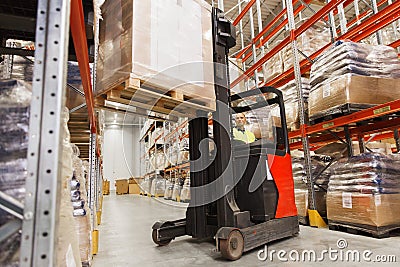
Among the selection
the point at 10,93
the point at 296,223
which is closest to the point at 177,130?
the point at 296,223

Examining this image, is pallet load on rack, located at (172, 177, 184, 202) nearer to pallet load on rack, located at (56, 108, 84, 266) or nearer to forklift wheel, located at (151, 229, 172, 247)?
forklift wheel, located at (151, 229, 172, 247)

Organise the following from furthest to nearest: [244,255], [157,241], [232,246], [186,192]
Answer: [186,192]
[157,241]
[244,255]
[232,246]

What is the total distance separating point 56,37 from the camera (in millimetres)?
1077

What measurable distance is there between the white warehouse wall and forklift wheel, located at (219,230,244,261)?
2012cm

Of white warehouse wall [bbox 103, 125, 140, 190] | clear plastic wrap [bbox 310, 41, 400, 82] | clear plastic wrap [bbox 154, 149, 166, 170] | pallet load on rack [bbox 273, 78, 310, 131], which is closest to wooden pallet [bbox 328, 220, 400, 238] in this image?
pallet load on rack [bbox 273, 78, 310, 131]

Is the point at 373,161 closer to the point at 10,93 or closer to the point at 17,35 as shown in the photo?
the point at 10,93

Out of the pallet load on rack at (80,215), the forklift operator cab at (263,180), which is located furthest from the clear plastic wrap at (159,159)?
the pallet load on rack at (80,215)

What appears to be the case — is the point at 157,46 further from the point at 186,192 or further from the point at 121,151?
the point at 121,151

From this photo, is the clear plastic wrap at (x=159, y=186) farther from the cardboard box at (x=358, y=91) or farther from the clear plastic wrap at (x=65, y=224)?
the clear plastic wrap at (x=65, y=224)

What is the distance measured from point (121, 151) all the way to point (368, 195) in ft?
70.5

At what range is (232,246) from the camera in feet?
8.52

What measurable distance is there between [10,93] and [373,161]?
12.1ft

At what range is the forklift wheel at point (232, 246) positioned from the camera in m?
2.52

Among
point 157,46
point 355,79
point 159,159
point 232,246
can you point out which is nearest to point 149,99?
point 157,46
